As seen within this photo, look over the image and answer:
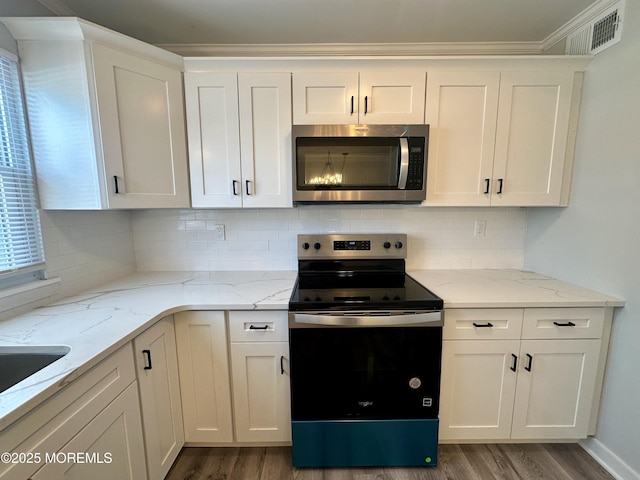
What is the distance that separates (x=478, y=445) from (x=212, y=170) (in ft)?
7.69

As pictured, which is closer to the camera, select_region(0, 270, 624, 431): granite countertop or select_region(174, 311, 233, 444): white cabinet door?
select_region(0, 270, 624, 431): granite countertop

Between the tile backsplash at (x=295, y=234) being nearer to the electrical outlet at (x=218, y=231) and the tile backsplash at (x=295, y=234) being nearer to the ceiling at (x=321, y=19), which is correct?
the electrical outlet at (x=218, y=231)

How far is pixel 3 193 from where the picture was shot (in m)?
1.24

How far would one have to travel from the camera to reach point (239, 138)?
5.51 feet

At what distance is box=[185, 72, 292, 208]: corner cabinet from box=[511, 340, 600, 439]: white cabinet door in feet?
5.52

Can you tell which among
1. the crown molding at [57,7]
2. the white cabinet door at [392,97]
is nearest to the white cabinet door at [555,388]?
the white cabinet door at [392,97]

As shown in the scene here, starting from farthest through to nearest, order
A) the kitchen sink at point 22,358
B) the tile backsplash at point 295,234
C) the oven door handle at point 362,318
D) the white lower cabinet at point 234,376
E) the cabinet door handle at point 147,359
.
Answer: the tile backsplash at point 295,234 < the white lower cabinet at point 234,376 < the oven door handle at point 362,318 < the cabinet door handle at point 147,359 < the kitchen sink at point 22,358

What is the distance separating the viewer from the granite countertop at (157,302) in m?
0.85

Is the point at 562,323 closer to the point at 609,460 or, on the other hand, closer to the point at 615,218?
the point at 615,218

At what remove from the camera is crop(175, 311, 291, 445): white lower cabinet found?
1465 millimetres

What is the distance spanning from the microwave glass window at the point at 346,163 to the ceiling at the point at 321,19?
720mm

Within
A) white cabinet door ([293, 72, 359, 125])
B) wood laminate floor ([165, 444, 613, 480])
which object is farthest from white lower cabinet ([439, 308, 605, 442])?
white cabinet door ([293, 72, 359, 125])

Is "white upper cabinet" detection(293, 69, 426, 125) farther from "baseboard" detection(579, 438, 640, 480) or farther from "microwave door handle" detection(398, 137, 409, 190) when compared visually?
"baseboard" detection(579, 438, 640, 480)

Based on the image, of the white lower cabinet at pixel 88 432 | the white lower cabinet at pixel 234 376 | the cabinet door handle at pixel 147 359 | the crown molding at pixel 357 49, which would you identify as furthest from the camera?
the crown molding at pixel 357 49
